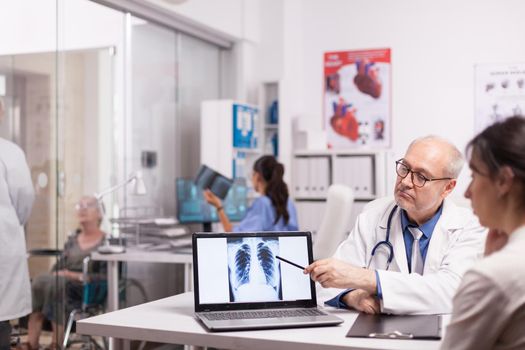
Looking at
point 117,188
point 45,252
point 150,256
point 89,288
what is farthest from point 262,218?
point 45,252

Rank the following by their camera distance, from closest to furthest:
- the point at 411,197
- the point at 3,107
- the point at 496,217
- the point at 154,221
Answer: the point at 496,217, the point at 411,197, the point at 3,107, the point at 154,221

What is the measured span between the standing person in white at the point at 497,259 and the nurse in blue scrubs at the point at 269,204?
305 centimetres

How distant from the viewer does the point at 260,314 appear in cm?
195

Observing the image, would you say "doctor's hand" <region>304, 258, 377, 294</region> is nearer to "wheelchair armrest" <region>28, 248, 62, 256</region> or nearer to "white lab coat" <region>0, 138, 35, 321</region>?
"white lab coat" <region>0, 138, 35, 321</region>

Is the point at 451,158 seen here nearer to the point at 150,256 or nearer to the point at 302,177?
the point at 150,256

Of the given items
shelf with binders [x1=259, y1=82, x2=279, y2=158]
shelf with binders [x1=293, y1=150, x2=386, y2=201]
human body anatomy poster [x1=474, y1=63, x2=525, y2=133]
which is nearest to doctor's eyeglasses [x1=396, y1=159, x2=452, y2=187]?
shelf with binders [x1=293, y1=150, x2=386, y2=201]

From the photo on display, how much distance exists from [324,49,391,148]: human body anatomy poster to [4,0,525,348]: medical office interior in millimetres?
42

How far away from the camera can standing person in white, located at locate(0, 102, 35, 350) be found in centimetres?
337

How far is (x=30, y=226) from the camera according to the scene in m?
3.61

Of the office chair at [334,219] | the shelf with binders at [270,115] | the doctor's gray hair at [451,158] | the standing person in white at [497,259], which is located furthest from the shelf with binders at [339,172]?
the standing person in white at [497,259]

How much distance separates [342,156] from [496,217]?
13.4ft

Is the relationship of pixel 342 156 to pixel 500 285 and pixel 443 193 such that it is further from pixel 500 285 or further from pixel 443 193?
pixel 500 285

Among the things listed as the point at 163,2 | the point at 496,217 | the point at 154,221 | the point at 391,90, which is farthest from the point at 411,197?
the point at 391,90

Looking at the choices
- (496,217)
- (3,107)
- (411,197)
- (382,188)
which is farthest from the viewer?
(382,188)
